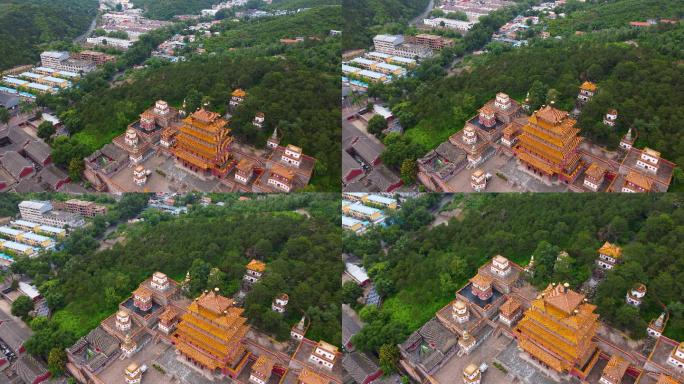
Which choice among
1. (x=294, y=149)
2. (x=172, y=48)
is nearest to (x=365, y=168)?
(x=294, y=149)

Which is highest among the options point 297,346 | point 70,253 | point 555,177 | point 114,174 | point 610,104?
point 610,104

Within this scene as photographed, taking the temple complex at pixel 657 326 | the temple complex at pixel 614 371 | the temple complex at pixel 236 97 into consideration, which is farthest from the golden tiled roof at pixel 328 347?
the temple complex at pixel 236 97

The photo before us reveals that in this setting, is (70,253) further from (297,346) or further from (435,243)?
(435,243)

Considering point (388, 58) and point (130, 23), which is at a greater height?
point (388, 58)

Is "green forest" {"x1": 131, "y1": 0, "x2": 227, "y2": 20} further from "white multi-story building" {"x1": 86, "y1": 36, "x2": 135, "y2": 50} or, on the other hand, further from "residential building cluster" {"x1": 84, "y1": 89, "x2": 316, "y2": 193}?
"residential building cluster" {"x1": 84, "y1": 89, "x2": 316, "y2": 193}

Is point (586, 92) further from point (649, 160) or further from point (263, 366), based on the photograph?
point (263, 366)

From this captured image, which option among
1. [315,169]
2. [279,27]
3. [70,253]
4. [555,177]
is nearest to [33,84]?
[70,253]

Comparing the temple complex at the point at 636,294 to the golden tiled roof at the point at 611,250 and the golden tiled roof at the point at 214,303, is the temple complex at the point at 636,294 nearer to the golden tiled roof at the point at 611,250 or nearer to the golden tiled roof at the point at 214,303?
the golden tiled roof at the point at 611,250
